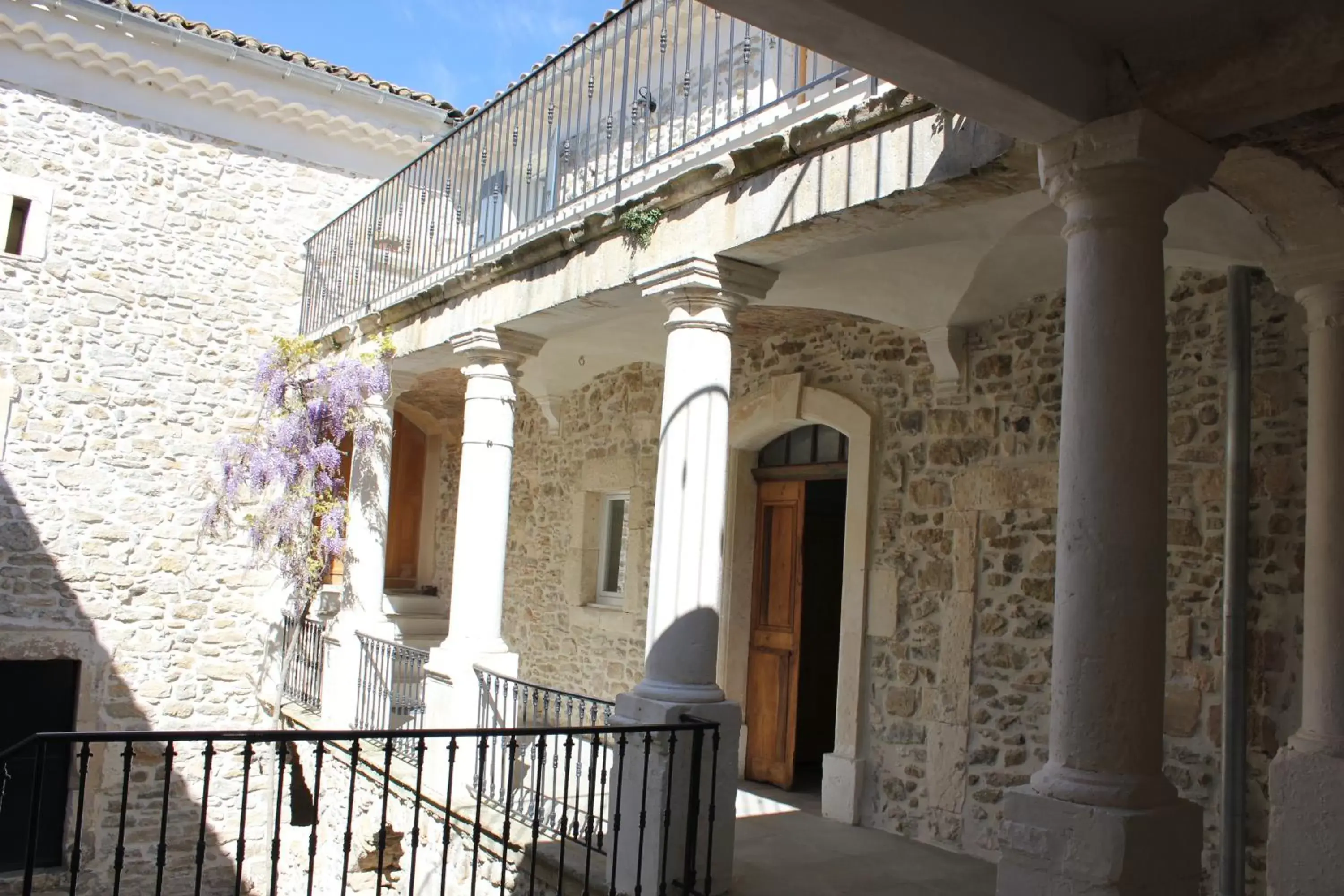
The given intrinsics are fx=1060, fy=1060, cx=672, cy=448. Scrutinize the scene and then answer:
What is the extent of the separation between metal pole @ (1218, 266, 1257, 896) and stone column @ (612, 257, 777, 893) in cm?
213

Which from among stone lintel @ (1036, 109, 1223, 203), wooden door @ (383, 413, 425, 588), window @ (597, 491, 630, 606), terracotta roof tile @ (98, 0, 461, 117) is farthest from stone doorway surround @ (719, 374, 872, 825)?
wooden door @ (383, 413, 425, 588)

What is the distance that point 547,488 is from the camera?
1014cm

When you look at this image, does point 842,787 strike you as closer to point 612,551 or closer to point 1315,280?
point 612,551

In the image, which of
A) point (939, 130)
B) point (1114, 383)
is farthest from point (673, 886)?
point (939, 130)

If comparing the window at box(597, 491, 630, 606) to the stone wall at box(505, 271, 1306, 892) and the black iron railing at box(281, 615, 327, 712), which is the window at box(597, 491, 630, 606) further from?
the black iron railing at box(281, 615, 327, 712)

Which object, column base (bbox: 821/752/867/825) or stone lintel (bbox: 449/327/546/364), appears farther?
stone lintel (bbox: 449/327/546/364)

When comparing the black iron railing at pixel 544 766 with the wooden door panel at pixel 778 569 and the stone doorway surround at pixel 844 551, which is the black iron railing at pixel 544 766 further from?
the wooden door panel at pixel 778 569

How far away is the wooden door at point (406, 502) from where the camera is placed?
13.3 m

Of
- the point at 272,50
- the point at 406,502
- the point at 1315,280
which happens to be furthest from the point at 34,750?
the point at 1315,280

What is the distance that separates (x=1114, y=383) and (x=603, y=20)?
3762 millimetres

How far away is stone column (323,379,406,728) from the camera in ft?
28.6

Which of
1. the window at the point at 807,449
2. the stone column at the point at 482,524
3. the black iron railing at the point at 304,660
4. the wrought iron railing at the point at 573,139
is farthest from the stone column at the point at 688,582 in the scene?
the black iron railing at the point at 304,660

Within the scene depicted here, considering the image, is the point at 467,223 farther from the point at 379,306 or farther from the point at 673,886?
the point at 673,886

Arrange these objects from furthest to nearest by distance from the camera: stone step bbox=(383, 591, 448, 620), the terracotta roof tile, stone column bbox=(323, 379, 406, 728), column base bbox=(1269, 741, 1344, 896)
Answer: stone step bbox=(383, 591, 448, 620), the terracotta roof tile, stone column bbox=(323, 379, 406, 728), column base bbox=(1269, 741, 1344, 896)
